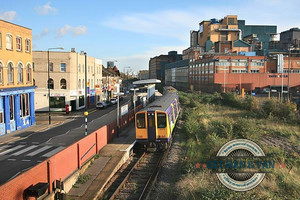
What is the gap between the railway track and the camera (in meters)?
12.7

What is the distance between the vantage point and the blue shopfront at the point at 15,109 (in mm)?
26656

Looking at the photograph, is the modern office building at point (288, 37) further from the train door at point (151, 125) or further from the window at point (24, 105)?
the train door at point (151, 125)

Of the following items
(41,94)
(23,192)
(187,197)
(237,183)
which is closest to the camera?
(237,183)

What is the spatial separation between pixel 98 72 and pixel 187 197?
52.1 metres

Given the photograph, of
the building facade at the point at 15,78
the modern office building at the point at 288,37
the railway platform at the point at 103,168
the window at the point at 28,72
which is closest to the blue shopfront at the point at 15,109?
the building facade at the point at 15,78

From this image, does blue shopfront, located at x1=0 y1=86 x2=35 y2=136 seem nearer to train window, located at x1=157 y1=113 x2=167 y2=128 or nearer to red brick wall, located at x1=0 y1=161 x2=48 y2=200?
train window, located at x1=157 y1=113 x2=167 y2=128

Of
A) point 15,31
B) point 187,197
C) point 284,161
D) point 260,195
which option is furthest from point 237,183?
point 15,31

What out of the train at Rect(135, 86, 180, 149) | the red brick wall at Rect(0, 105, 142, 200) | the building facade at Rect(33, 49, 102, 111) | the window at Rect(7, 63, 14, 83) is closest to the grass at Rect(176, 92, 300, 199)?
the train at Rect(135, 86, 180, 149)

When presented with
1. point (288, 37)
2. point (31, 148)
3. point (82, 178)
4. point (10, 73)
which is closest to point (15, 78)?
point (10, 73)

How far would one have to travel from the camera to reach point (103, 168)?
51.0 ft

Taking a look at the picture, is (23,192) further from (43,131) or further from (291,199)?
(43,131)

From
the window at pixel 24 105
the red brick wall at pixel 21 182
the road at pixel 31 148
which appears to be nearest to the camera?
the red brick wall at pixel 21 182

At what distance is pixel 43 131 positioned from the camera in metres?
28.8

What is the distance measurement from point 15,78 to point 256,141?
24.6m
